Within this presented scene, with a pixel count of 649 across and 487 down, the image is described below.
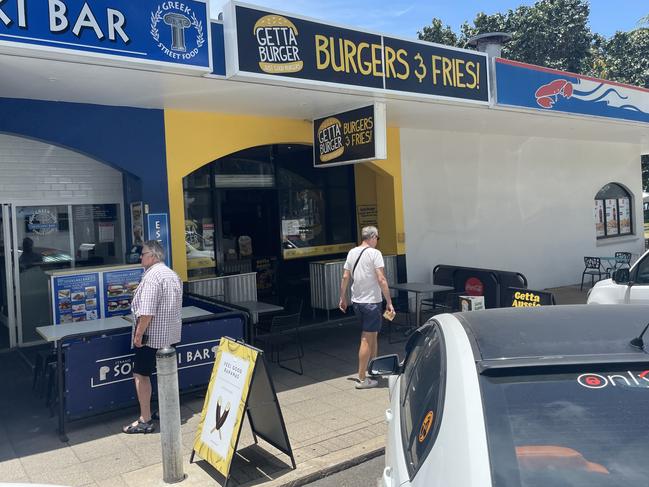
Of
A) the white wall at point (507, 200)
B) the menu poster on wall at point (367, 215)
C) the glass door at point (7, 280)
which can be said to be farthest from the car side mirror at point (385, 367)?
the menu poster on wall at point (367, 215)

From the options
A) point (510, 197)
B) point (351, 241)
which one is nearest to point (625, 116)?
point (510, 197)

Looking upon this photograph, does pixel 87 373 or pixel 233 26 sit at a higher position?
pixel 233 26

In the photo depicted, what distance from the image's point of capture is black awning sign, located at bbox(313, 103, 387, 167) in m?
7.80

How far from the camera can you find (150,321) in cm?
539

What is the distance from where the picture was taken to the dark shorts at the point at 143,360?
5449 mm

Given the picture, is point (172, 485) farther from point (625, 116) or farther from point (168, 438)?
point (625, 116)

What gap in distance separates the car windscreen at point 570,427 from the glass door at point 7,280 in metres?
7.94

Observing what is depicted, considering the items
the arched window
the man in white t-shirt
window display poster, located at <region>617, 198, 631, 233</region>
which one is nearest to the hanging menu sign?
the man in white t-shirt

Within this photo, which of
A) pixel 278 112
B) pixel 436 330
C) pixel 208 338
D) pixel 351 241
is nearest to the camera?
pixel 436 330

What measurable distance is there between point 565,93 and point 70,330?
8812 millimetres

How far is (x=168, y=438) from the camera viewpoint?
438 cm

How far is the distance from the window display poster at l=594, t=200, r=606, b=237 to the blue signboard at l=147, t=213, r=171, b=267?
11.7 meters

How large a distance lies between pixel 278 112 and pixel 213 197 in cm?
202

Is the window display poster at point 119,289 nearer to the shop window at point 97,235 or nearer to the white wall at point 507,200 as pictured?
the shop window at point 97,235
